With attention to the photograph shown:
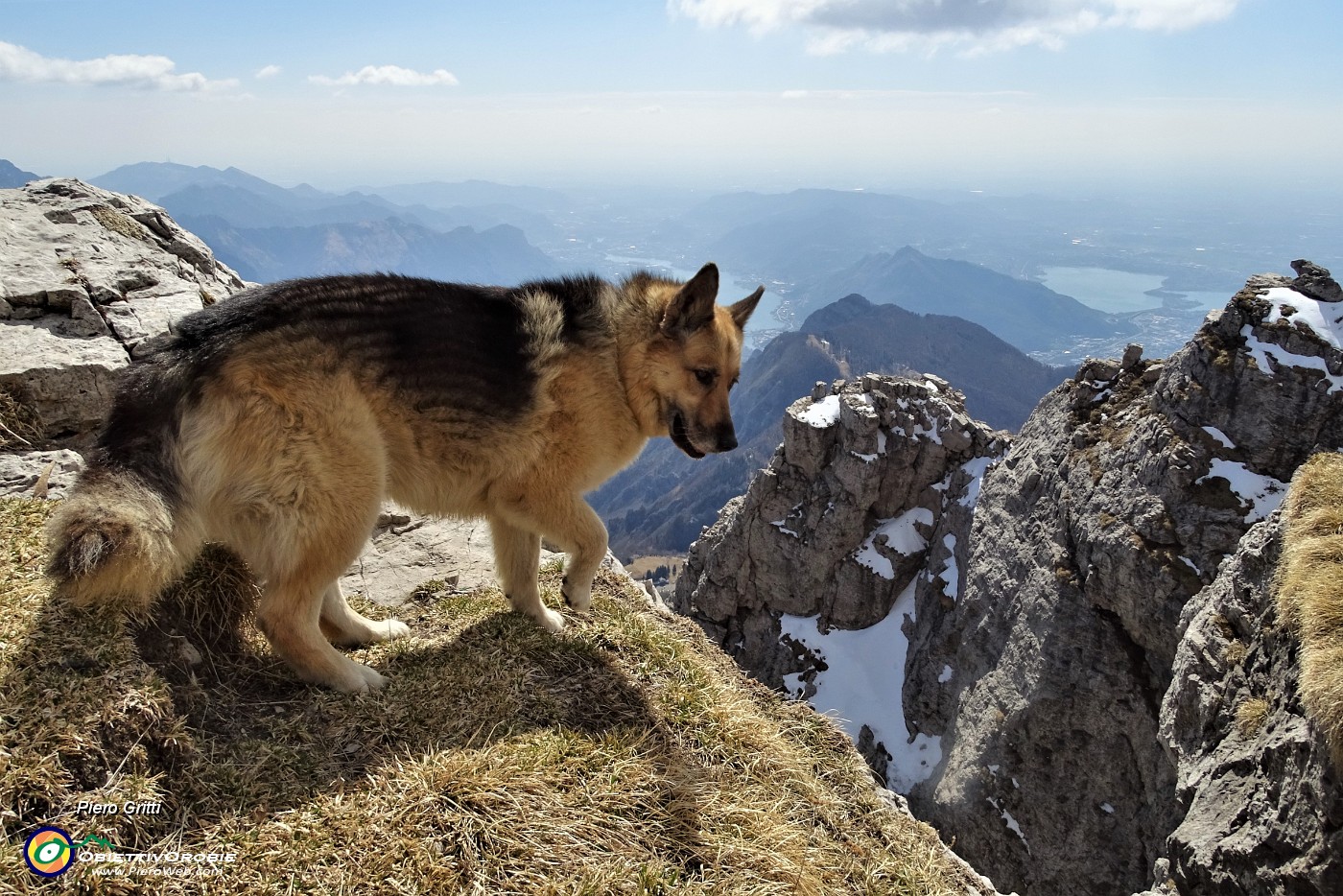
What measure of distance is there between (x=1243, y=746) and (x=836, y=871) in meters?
7.15

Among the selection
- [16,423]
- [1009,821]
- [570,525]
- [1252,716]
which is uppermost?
[16,423]

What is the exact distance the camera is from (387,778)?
15.2 ft

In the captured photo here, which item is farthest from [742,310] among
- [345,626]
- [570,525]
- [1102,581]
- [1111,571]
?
[1102,581]

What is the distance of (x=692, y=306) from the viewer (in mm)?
6949

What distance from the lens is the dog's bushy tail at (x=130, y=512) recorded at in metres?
4.42

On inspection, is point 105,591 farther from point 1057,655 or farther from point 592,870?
point 1057,655

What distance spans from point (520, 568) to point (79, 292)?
876 cm

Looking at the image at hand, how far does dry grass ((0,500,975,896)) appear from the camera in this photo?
390 cm

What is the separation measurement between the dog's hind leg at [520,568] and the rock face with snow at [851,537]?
5771cm

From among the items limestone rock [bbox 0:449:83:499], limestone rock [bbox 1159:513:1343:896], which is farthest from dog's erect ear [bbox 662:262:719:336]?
limestone rock [bbox 1159:513:1343:896]

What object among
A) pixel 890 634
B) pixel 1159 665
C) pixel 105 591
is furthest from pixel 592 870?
pixel 890 634

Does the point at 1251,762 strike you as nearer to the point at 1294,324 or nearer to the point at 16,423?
the point at 16,423

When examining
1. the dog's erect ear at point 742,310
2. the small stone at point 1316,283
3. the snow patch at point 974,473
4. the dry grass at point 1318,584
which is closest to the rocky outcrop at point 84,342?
the dog's erect ear at point 742,310

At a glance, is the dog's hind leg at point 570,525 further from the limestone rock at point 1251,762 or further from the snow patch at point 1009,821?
the snow patch at point 1009,821
